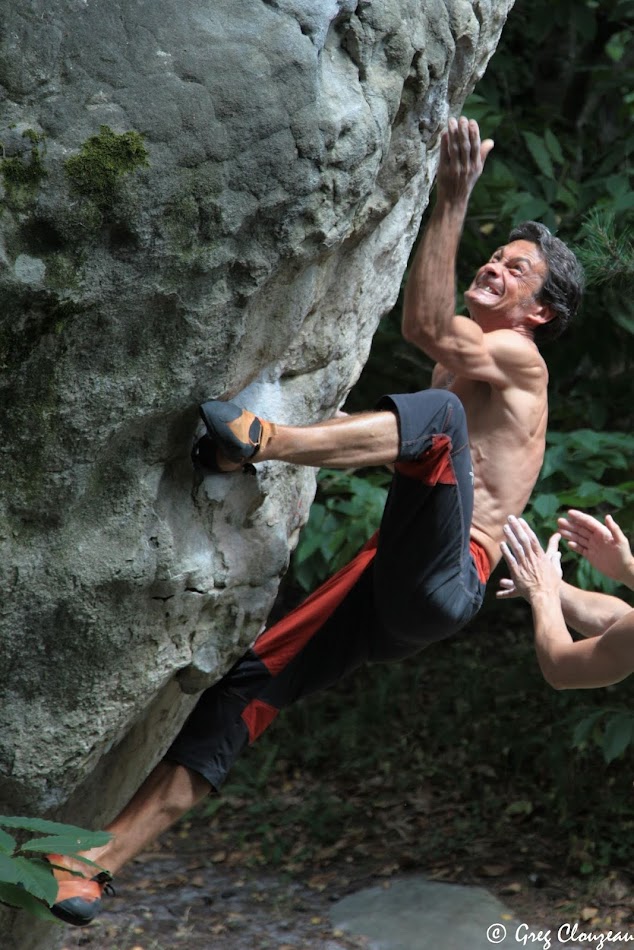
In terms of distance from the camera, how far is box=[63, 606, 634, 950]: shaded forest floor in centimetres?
477

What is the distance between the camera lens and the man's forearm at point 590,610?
3514 millimetres

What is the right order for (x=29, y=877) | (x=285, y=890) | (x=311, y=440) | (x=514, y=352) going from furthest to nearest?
1. (x=285, y=890)
2. (x=514, y=352)
3. (x=311, y=440)
4. (x=29, y=877)

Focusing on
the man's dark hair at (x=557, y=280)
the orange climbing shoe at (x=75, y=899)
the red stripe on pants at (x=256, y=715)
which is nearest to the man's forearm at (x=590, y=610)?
the man's dark hair at (x=557, y=280)

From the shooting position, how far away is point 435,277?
9.75ft

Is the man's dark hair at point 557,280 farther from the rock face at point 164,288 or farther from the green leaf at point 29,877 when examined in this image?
the green leaf at point 29,877

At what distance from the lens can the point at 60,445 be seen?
2.46 meters

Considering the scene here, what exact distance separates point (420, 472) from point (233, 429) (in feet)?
1.91

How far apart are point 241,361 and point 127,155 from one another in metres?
0.61

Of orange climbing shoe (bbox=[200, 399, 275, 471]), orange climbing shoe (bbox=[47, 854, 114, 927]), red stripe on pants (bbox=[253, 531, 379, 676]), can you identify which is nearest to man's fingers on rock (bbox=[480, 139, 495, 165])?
orange climbing shoe (bbox=[200, 399, 275, 471])

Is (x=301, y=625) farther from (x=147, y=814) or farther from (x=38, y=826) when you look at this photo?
(x=38, y=826)

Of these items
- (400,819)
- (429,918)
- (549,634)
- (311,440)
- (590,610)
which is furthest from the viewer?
(400,819)

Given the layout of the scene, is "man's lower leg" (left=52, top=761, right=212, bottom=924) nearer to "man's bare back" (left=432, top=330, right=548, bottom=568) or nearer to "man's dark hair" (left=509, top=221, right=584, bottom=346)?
"man's bare back" (left=432, top=330, right=548, bottom=568)

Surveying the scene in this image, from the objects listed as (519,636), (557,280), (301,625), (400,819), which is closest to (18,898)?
(301,625)

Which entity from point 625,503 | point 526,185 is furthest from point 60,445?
point 526,185
